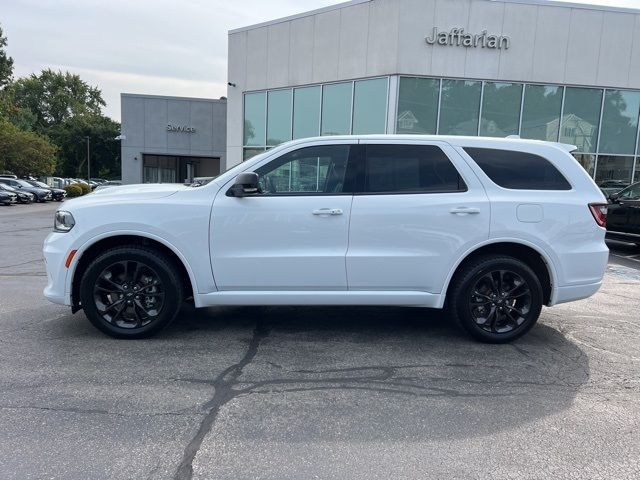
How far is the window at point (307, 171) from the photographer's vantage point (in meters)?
4.60

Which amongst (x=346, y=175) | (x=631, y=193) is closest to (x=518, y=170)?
(x=346, y=175)

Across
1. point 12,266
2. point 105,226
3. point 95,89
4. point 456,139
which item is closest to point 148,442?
point 105,226

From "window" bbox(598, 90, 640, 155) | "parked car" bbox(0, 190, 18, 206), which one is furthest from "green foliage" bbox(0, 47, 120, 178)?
"window" bbox(598, 90, 640, 155)

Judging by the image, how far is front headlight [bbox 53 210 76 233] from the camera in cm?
446

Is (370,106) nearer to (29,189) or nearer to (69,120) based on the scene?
(29,189)

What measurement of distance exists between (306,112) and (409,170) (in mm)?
15114

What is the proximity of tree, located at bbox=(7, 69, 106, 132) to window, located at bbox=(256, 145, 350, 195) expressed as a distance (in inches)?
3727

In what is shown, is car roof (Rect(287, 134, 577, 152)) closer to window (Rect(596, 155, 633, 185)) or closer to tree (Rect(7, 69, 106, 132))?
window (Rect(596, 155, 633, 185))

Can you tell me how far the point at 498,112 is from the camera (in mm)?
17031

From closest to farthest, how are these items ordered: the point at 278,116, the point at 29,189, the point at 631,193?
the point at 631,193 < the point at 278,116 < the point at 29,189

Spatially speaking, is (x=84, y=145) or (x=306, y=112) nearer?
(x=306, y=112)

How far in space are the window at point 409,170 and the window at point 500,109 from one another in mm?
13344

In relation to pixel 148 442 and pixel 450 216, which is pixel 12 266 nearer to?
pixel 148 442

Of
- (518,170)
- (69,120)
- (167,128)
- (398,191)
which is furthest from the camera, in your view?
(69,120)
